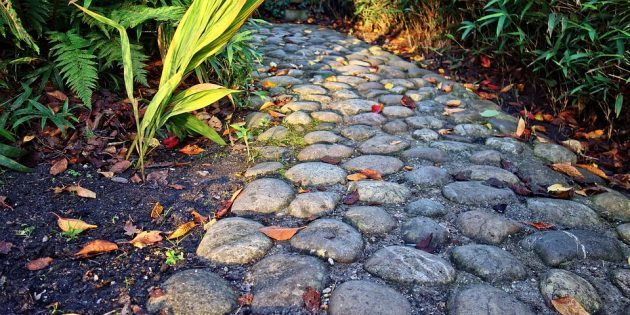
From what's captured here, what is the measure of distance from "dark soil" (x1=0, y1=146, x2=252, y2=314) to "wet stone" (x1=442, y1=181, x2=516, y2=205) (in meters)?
0.85

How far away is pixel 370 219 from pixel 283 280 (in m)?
0.44

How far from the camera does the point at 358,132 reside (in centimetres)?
244

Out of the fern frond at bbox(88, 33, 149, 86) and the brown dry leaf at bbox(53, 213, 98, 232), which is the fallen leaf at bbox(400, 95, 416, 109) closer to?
the fern frond at bbox(88, 33, 149, 86)

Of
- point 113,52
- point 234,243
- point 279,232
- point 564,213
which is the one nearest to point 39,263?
point 234,243

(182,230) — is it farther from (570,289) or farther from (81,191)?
(570,289)

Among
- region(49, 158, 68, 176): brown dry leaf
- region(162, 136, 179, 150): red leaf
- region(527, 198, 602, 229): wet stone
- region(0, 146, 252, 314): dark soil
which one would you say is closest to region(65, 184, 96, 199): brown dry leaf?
region(0, 146, 252, 314): dark soil

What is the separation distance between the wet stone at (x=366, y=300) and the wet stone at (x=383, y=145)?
3.33 ft

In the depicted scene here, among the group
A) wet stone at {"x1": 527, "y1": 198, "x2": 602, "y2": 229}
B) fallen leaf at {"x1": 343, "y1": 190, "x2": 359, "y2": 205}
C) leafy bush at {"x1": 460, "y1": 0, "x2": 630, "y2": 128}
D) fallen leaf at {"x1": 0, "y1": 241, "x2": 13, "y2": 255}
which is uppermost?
leafy bush at {"x1": 460, "y1": 0, "x2": 630, "y2": 128}

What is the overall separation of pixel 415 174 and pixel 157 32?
4.81 ft

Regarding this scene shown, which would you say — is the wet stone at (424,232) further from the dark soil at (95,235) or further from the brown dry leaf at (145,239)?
the brown dry leaf at (145,239)

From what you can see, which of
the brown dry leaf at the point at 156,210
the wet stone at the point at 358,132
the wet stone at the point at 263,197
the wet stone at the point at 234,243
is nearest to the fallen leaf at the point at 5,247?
the brown dry leaf at the point at 156,210

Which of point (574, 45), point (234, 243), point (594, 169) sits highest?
point (574, 45)

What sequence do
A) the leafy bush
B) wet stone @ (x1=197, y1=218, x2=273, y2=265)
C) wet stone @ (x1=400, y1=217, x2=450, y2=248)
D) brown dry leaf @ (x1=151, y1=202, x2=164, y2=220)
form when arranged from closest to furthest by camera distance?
wet stone @ (x1=197, y1=218, x2=273, y2=265) → wet stone @ (x1=400, y1=217, x2=450, y2=248) → brown dry leaf @ (x1=151, y1=202, x2=164, y2=220) → the leafy bush

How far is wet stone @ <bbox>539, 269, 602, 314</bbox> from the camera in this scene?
128 centimetres
